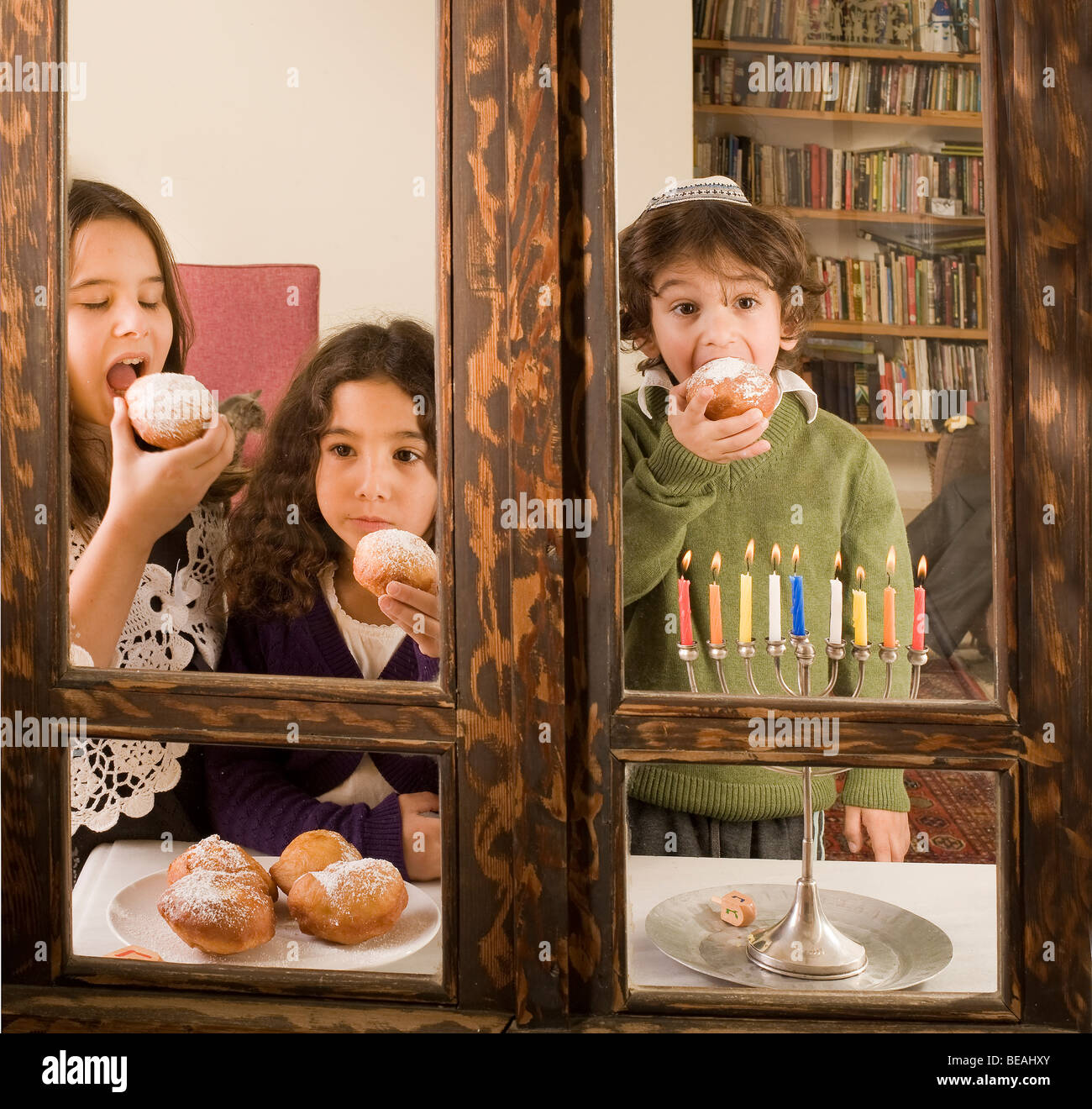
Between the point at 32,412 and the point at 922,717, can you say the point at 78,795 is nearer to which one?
→ the point at 32,412

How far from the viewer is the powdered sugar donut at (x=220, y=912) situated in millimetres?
1224

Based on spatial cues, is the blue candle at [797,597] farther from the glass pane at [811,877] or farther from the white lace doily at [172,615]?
the white lace doily at [172,615]

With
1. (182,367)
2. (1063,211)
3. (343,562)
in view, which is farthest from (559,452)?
(1063,211)

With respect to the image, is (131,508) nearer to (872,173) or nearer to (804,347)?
(804,347)

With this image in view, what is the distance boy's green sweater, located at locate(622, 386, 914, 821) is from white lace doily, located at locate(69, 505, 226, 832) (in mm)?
537

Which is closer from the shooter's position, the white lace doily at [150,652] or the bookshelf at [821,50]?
the bookshelf at [821,50]

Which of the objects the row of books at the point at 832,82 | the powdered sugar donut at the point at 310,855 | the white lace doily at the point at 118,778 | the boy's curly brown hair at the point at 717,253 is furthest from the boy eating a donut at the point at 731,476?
the white lace doily at the point at 118,778

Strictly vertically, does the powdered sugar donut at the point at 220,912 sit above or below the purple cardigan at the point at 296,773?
below

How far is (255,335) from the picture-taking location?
1.24m

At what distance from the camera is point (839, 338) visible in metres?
1.17

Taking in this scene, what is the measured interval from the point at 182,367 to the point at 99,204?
0.23 metres

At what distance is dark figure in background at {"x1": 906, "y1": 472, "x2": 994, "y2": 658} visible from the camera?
3.87ft

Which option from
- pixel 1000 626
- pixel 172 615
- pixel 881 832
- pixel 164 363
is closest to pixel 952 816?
pixel 881 832

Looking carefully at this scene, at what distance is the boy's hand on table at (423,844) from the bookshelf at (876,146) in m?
0.73
